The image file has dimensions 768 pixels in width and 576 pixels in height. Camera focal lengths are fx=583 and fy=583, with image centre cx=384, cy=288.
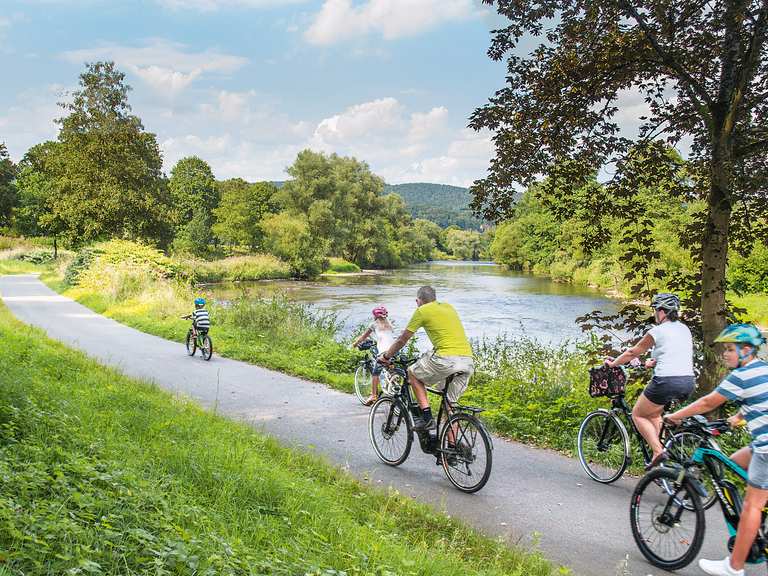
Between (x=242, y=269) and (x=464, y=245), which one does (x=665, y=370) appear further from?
(x=464, y=245)

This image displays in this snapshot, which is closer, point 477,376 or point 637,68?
point 637,68

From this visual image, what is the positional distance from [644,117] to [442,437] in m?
5.55

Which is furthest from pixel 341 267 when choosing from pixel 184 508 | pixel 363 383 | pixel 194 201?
pixel 184 508

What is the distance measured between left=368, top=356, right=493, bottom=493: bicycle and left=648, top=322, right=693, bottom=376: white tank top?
5.43ft

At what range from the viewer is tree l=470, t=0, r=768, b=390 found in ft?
23.0

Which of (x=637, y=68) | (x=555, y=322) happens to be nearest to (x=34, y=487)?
(x=637, y=68)

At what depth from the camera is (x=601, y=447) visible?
5973mm

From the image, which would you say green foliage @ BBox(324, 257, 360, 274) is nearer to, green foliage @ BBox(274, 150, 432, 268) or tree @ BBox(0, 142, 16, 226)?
green foliage @ BBox(274, 150, 432, 268)

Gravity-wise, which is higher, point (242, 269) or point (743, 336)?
point (743, 336)

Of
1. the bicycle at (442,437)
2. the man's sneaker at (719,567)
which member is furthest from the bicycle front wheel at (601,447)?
the man's sneaker at (719,567)

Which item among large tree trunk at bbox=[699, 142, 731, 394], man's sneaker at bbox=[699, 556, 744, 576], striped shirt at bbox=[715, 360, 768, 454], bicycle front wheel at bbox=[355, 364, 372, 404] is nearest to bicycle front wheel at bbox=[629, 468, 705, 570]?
man's sneaker at bbox=[699, 556, 744, 576]

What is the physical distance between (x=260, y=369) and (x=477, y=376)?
4.37 metres

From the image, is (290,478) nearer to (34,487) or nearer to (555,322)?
(34,487)

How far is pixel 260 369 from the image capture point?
11.9 meters
